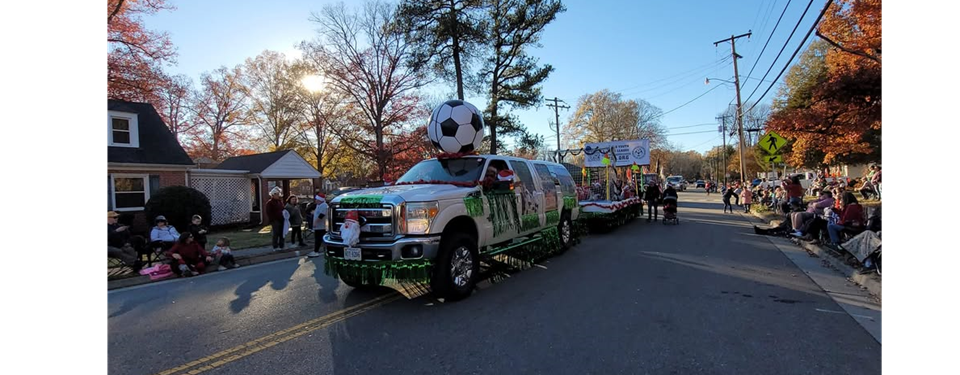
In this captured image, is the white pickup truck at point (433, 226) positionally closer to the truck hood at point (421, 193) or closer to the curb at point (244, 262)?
the truck hood at point (421, 193)

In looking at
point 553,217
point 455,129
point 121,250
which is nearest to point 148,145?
point 121,250

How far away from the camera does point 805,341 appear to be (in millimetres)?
4293

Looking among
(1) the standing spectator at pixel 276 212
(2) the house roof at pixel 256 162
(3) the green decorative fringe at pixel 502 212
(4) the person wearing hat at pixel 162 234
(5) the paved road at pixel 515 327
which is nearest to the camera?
(5) the paved road at pixel 515 327

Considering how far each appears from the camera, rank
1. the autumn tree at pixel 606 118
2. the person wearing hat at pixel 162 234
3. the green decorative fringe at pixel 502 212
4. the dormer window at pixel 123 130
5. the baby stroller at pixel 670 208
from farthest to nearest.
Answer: the autumn tree at pixel 606 118, the dormer window at pixel 123 130, the baby stroller at pixel 670 208, the person wearing hat at pixel 162 234, the green decorative fringe at pixel 502 212

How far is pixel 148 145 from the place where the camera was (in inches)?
709

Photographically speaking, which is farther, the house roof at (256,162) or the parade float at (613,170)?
the house roof at (256,162)

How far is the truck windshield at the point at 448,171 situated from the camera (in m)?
7.00

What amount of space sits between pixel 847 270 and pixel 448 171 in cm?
666

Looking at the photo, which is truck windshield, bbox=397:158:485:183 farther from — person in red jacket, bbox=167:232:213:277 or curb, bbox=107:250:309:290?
curb, bbox=107:250:309:290

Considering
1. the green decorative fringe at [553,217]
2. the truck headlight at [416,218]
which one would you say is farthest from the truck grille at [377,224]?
the green decorative fringe at [553,217]

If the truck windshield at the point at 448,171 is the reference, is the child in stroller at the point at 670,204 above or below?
below

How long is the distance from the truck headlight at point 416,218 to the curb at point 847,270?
4.71 metres
